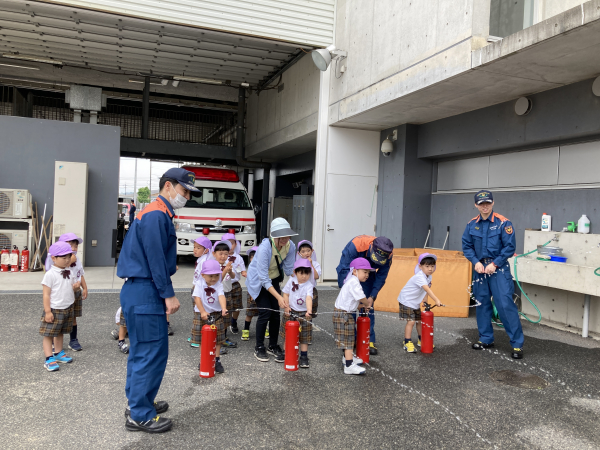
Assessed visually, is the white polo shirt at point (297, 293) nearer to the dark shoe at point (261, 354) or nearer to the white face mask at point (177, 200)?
the dark shoe at point (261, 354)

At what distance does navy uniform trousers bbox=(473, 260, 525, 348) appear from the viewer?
19.0 feet

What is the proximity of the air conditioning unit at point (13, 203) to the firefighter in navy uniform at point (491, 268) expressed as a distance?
10132mm

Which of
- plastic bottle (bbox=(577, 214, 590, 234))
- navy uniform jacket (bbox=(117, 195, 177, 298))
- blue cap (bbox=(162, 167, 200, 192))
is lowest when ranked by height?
navy uniform jacket (bbox=(117, 195, 177, 298))

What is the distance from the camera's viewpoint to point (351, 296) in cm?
499

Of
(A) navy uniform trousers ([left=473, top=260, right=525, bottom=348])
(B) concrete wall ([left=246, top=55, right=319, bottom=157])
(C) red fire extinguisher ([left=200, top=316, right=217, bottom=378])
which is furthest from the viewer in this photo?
(B) concrete wall ([left=246, top=55, right=319, bottom=157])

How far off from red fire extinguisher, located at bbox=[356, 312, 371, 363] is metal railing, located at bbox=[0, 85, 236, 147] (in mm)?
16549

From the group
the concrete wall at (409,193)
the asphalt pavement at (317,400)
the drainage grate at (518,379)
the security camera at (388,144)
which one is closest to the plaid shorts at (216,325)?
the asphalt pavement at (317,400)

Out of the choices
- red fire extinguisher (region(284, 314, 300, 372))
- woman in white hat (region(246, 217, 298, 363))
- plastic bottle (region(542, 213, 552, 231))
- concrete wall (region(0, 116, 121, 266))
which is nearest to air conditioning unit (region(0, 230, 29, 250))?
concrete wall (region(0, 116, 121, 266))

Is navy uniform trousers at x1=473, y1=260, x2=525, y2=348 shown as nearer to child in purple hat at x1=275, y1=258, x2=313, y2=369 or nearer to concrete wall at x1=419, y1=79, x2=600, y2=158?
child in purple hat at x1=275, y1=258, x2=313, y2=369

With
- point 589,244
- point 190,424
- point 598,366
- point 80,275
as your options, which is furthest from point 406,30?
point 190,424

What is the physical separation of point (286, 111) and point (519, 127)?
7762 millimetres

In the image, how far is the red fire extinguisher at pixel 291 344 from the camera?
16.3ft

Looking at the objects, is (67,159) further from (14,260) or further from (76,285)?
(76,285)

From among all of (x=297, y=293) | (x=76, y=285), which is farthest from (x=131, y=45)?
(x=297, y=293)
